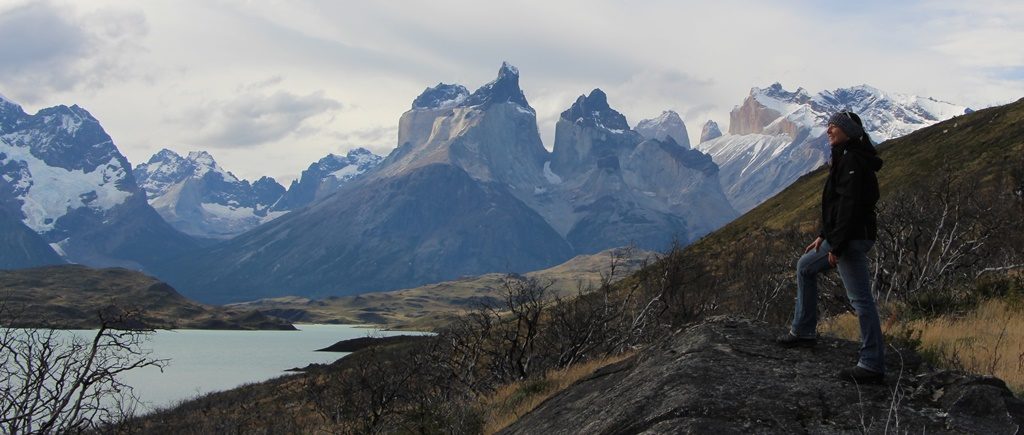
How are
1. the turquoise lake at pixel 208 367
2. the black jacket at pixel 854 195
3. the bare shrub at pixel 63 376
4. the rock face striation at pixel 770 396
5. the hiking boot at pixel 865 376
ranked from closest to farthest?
the rock face striation at pixel 770 396 → the hiking boot at pixel 865 376 → the black jacket at pixel 854 195 → the bare shrub at pixel 63 376 → the turquoise lake at pixel 208 367

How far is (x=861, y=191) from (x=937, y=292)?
404 inches

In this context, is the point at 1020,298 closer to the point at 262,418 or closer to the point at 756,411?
the point at 756,411

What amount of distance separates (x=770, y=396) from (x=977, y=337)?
6.37m

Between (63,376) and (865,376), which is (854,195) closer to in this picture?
(865,376)

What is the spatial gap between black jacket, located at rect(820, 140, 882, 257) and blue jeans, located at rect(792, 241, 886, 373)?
6.9 inches

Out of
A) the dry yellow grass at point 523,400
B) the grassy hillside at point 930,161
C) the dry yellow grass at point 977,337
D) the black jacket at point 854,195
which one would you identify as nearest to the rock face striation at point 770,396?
the black jacket at point 854,195

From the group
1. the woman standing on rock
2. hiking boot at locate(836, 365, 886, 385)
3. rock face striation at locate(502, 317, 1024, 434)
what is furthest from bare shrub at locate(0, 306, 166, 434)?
hiking boot at locate(836, 365, 886, 385)

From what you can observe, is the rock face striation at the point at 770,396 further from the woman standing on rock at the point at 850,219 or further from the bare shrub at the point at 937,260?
the bare shrub at the point at 937,260

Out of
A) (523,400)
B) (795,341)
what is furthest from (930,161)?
(795,341)

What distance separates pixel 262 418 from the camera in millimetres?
65812

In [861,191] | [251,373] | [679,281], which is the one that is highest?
[861,191]

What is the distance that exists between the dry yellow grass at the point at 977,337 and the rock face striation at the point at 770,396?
5.39 feet

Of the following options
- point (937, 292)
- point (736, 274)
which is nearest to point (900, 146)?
point (736, 274)

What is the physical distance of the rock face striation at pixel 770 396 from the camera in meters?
7.38
